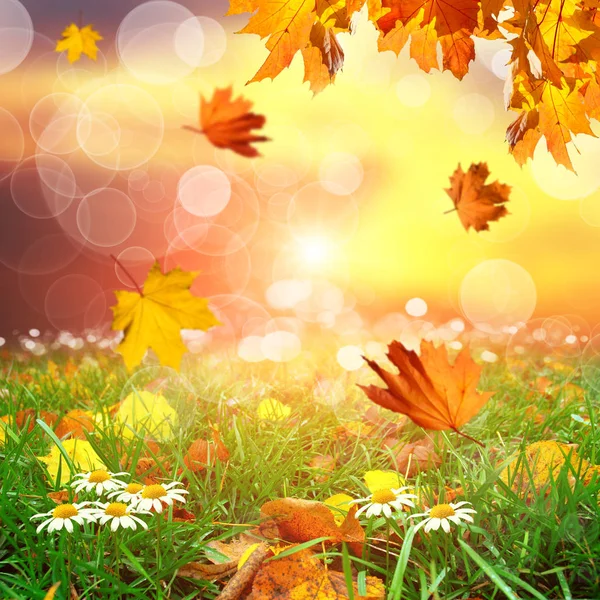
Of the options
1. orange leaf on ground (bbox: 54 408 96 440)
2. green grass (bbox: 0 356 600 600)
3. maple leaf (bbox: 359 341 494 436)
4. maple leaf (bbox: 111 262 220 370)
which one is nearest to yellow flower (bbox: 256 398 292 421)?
green grass (bbox: 0 356 600 600)

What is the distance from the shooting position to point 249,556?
1.63 m

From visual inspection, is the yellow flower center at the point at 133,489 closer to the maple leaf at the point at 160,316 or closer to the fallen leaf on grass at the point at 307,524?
the fallen leaf on grass at the point at 307,524

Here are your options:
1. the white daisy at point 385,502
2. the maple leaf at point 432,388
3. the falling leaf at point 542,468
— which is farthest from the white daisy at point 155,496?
the falling leaf at point 542,468

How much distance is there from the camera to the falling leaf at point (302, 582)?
4.96 ft

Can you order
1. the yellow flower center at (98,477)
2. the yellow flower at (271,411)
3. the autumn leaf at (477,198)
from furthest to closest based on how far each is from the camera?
the autumn leaf at (477,198)
the yellow flower at (271,411)
the yellow flower center at (98,477)

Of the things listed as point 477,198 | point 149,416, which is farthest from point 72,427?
point 477,198

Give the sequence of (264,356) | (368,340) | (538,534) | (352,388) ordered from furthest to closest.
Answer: (368,340) < (264,356) < (352,388) < (538,534)

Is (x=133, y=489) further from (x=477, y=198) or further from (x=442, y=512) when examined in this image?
(x=477, y=198)

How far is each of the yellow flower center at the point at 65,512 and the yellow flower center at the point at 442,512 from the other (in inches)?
37.3

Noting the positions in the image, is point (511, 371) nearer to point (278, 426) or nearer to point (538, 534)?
point (278, 426)

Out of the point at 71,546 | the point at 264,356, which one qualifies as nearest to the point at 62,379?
the point at 264,356

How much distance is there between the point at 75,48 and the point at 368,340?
10.5 ft

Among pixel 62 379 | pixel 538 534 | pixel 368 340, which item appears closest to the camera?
pixel 538 534

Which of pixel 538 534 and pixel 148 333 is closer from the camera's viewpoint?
pixel 538 534
